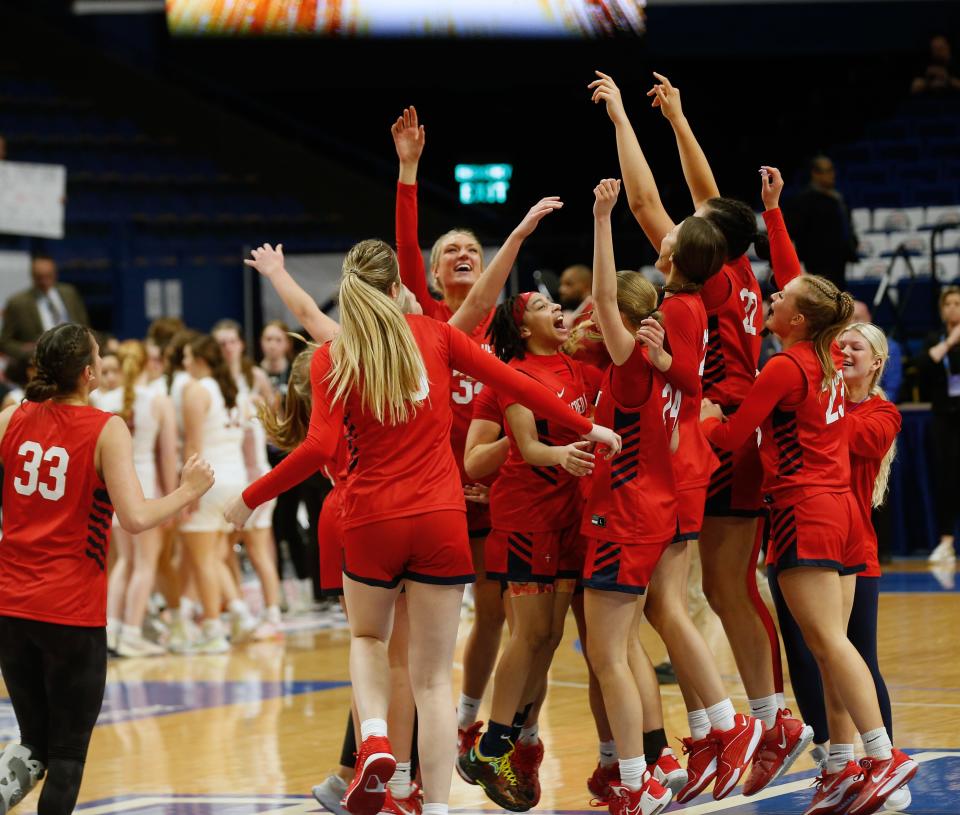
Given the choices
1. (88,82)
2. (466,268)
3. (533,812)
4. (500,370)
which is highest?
(88,82)

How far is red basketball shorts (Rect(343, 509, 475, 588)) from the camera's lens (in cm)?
430

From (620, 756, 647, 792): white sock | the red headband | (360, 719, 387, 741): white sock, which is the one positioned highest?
the red headband

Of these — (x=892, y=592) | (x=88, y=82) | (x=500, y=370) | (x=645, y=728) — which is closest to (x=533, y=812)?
(x=645, y=728)

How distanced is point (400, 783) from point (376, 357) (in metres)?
1.38

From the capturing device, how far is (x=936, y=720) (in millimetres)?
6117

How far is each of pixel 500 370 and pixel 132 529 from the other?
45.7 inches

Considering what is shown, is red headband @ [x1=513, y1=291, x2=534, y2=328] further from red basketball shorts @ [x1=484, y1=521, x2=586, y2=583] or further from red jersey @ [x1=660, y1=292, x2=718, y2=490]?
red basketball shorts @ [x1=484, y1=521, x2=586, y2=583]

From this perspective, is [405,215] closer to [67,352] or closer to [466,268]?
[466,268]

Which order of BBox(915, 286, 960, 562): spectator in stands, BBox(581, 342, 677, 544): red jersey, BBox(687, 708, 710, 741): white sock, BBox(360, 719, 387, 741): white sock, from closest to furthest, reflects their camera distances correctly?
BBox(360, 719, 387, 741): white sock < BBox(581, 342, 677, 544): red jersey < BBox(687, 708, 710, 741): white sock < BBox(915, 286, 960, 562): spectator in stands

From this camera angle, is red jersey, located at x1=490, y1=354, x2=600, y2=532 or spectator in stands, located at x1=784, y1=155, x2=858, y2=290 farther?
spectator in stands, located at x1=784, y1=155, x2=858, y2=290

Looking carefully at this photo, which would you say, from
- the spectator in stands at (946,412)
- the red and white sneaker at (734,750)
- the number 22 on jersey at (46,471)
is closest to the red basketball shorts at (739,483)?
the red and white sneaker at (734,750)

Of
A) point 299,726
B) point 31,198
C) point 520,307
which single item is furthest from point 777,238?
point 31,198

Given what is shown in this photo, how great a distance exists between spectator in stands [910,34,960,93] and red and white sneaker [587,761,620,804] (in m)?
13.8

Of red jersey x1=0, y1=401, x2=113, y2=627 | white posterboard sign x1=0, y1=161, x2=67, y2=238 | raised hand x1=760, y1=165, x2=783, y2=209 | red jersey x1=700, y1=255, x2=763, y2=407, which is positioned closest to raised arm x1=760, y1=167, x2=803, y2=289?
raised hand x1=760, y1=165, x2=783, y2=209
